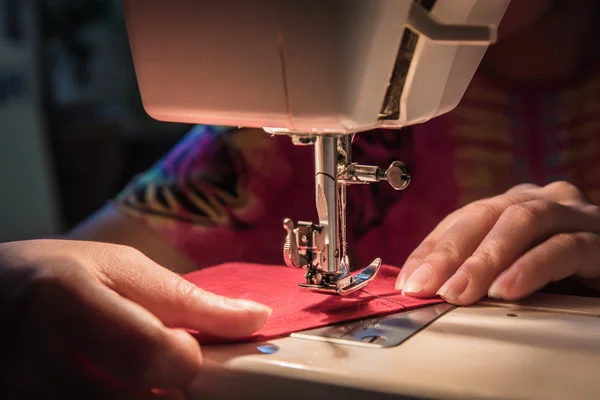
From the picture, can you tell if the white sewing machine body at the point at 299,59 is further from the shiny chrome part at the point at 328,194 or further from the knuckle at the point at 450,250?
the knuckle at the point at 450,250

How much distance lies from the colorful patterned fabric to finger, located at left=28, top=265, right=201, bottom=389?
2.63 feet

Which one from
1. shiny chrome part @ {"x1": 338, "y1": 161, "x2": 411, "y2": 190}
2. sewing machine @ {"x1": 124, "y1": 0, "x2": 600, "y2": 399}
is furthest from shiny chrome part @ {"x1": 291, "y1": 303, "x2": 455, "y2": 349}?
shiny chrome part @ {"x1": 338, "y1": 161, "x2": 411, "y2": 190}

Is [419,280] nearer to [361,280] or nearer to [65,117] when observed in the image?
[361,280]

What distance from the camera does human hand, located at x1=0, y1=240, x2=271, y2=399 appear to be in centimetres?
67

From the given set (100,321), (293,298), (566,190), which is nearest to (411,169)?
(566,190)

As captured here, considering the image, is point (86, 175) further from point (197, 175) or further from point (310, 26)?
point (310, 26)

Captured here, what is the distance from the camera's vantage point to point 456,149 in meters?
1.48

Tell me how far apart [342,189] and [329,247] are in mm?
68

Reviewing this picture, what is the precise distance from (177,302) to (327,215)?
0.19m

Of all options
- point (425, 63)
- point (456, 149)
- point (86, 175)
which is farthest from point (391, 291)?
point (86, 175)

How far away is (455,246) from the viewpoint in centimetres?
93

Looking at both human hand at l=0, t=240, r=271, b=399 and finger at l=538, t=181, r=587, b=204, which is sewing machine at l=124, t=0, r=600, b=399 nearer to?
human hand at l=0, t=240, r=271, b=399

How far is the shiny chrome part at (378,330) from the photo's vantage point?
2.52 feet

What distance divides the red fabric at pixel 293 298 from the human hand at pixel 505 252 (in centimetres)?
3
